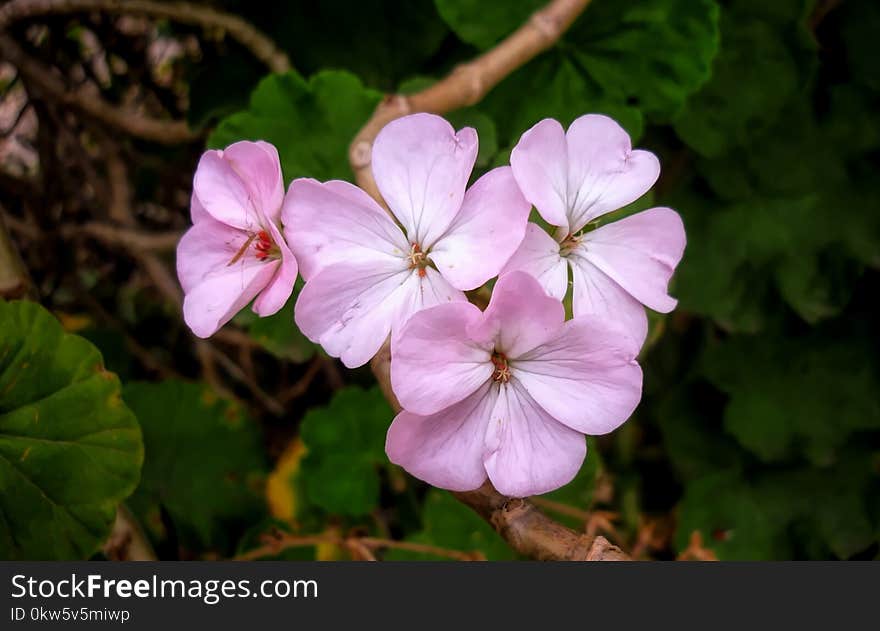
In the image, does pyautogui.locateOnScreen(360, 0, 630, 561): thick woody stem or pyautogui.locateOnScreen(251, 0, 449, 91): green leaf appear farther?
pyautogui.locateOnScreen(251, 0, 449, 91): green leaf

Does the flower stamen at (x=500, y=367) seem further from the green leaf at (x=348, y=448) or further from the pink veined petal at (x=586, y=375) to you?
the green leaf at (x=348, y=448)

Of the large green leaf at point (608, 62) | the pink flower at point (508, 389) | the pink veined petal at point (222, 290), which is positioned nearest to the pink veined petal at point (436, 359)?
the pink flower at point (508, 389)

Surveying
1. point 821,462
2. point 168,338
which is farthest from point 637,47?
point 168,338

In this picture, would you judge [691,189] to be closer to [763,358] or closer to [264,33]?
[763,358]

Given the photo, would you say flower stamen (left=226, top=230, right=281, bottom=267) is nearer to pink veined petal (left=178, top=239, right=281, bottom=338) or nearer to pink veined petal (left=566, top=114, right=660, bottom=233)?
pink veined petal (left=178, top=239, right=281, bottom=338)

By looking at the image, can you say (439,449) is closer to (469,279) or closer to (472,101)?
(469,279)

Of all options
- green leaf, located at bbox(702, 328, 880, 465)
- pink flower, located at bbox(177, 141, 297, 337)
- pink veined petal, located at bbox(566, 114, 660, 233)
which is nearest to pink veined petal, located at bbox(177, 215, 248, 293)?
pink flower, located at bbox(177, 141, 297, 337)
